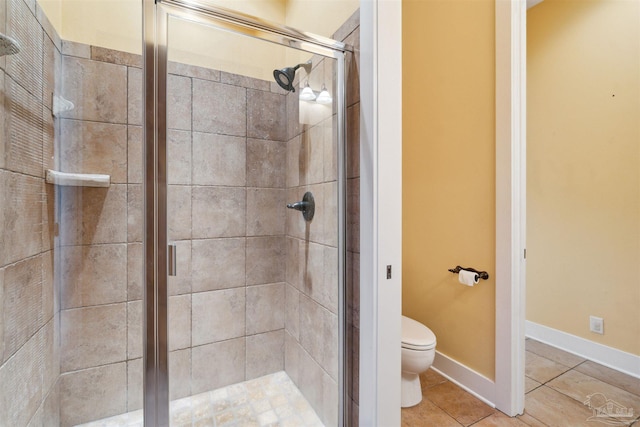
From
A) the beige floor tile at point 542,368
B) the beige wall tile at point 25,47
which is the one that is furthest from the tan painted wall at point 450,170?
the beige wall tile at point 25,47

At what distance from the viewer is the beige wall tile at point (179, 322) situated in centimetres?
135

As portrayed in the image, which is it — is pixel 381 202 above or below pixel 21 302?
above

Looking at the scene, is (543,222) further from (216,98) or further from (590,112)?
(216,98)

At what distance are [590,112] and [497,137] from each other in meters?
1.14

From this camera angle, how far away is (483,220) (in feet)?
5.83

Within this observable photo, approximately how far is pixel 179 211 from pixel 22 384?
81 cm

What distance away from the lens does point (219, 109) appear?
166 centimetres

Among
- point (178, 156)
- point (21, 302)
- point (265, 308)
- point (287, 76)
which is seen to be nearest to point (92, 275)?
point (21, 302)

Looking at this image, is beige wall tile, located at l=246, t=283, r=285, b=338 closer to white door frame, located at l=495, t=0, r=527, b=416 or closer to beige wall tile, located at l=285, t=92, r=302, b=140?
beige wall tile, located at l=285, t=92, r=302, b=140

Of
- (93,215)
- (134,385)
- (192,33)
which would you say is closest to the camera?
(192,33)

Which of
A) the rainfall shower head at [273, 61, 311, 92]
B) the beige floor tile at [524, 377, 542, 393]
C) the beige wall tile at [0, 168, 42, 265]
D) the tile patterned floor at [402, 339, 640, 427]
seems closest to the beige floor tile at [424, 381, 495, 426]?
the tile patterned floor at [402, 339, 640, 427]

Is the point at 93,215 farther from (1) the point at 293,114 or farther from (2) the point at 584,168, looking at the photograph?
(2) the point at 584,168

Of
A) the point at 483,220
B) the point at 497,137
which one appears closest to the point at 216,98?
the point at 497,137

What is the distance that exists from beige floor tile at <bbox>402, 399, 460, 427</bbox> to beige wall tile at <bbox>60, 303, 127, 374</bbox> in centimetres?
153
